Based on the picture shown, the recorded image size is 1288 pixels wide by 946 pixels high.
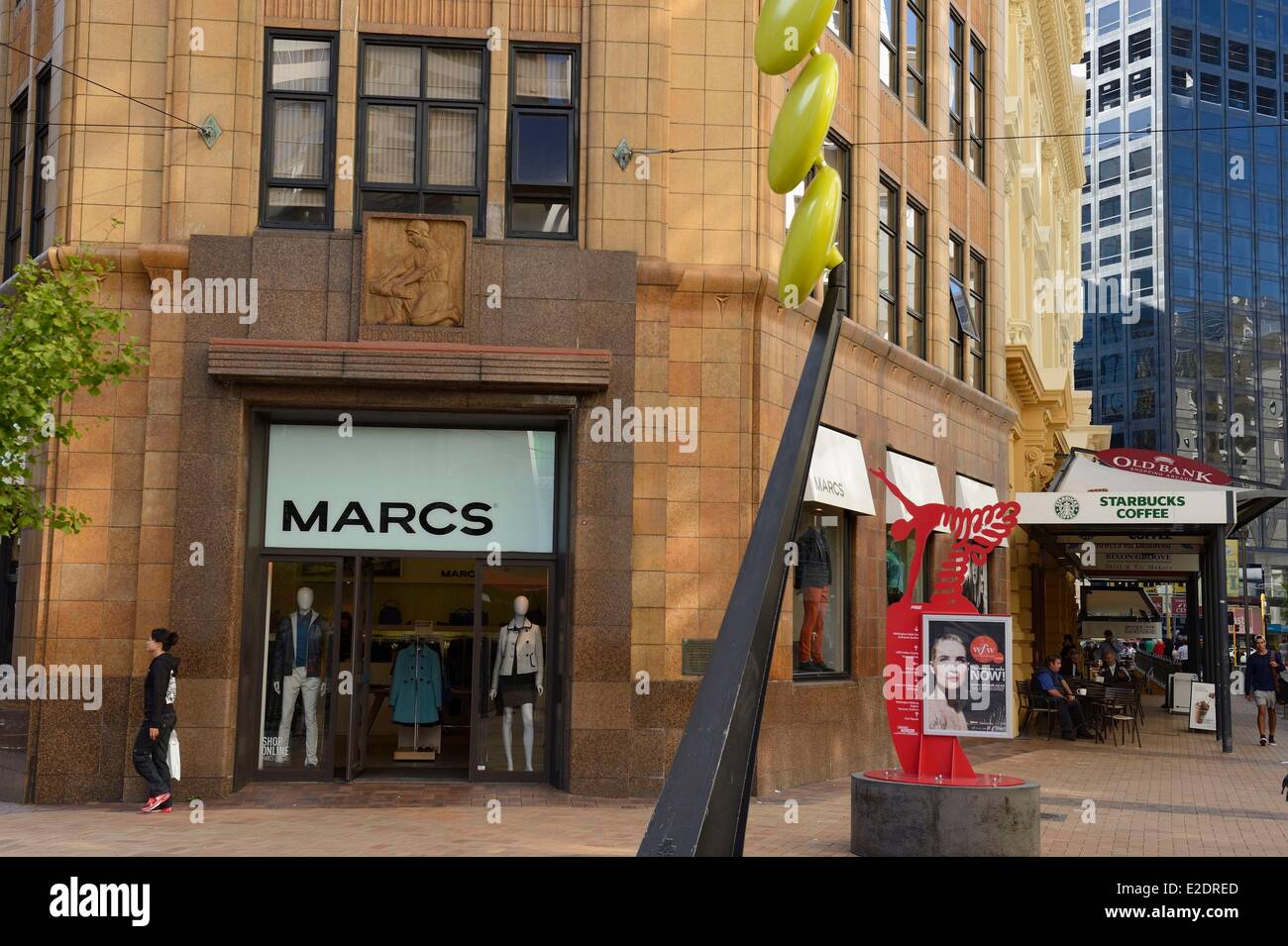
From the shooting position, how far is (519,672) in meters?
15.2

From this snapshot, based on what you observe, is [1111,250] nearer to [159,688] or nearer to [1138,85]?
[1138,85]

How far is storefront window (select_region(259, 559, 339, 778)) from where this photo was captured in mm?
14898

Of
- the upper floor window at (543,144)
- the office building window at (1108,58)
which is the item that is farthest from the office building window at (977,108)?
the office building window at (1108,58)

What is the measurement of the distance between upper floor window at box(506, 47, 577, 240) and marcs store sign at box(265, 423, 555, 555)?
2492 millimetres

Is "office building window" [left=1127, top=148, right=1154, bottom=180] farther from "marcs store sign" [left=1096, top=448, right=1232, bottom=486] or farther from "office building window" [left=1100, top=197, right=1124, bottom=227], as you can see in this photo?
"marcs store sign" [left=1096, top=448, right=1232, bottom=486]

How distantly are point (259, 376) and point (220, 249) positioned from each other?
61.1 inches

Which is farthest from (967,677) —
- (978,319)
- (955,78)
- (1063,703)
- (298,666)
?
(955,78)

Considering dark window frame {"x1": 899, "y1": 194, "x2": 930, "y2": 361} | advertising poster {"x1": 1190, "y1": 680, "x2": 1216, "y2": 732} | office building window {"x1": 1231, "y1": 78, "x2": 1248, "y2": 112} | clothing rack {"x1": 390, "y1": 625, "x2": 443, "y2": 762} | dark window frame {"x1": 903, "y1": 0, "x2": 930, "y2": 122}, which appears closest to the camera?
clothing rack {"x1": 390, "y1": 625, "x2": 443, "y2": 762}

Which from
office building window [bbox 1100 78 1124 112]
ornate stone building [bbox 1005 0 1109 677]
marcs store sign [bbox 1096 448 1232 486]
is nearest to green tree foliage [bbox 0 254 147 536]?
marcs store sign [bbox 1096 448 1232 486]

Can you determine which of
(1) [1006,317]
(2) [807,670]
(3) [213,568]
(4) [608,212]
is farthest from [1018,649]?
(3) [213,568]

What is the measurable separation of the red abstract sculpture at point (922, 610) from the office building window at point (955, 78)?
13168 mm

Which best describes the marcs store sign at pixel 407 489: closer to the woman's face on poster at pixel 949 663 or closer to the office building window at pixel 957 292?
the woman's face on poster at pixel 949 663

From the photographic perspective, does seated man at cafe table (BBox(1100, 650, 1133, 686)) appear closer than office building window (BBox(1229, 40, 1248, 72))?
Yes

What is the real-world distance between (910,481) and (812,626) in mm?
3524
